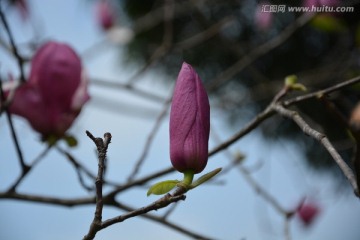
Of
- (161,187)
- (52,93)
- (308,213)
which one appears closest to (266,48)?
(52,93)

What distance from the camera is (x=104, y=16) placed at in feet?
8.11

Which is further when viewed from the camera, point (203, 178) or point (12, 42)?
point (12, 42)

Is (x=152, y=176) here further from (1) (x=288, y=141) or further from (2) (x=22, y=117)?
(1) (x=288, y=141)

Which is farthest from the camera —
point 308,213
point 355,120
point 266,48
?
point 308,213

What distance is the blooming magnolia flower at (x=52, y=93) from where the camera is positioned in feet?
2.33

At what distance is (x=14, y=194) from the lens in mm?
734

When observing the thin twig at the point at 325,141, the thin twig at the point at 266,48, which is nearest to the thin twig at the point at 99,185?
the thin twig at the point at 325,141

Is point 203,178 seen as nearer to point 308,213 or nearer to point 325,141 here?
point 325,141

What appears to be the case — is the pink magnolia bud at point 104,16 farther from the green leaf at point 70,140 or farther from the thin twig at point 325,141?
the thin twig at point 325,141

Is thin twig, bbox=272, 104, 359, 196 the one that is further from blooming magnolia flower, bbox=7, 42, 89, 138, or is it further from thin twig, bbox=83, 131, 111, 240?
blooming magnolia flower, bbox=7, 42, 89, 138

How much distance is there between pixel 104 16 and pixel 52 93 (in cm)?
183

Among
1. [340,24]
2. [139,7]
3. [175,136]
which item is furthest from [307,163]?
[175,136]

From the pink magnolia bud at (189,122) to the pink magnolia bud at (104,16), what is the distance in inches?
80.6

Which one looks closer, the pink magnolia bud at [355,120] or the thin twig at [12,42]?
the pink magnolia bud at [355,120]
